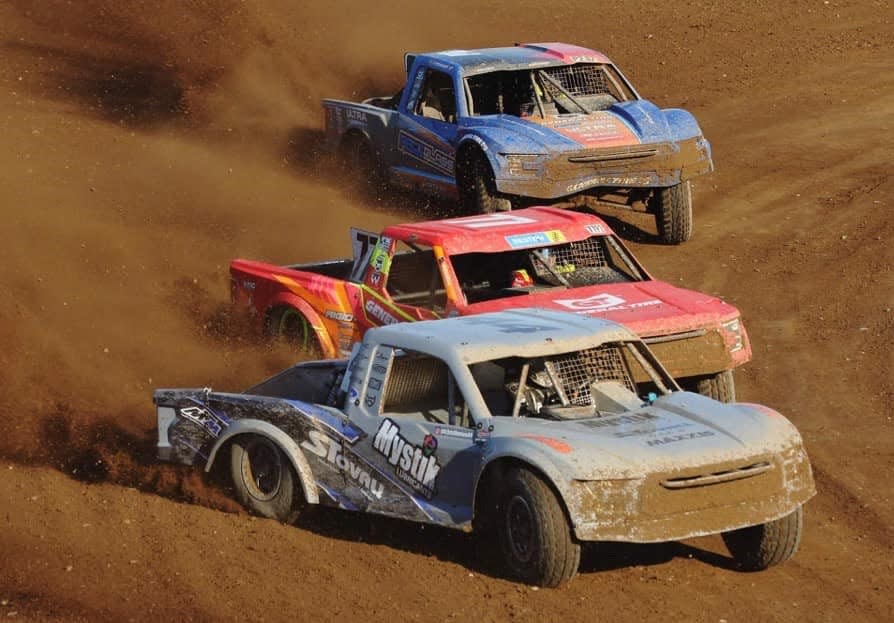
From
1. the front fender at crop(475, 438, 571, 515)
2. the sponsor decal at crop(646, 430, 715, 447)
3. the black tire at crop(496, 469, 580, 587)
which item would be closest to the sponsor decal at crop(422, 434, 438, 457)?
the front fender at crop(475, 438, 571, 515)

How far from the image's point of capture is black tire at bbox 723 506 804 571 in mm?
Answer: 8828

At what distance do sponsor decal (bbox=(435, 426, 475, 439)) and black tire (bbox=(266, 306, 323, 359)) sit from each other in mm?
3941

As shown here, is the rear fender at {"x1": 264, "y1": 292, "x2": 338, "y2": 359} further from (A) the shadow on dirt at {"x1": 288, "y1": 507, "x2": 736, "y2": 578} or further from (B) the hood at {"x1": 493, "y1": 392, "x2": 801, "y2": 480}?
(B) the hood at {"x1": 493, "y1": 392, "x2": 801, "y2": 480}

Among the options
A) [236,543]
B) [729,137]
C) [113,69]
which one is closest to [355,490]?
[236,543]

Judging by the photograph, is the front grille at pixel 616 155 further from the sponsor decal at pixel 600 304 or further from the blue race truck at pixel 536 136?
the sponsor decal at pixel 600 304

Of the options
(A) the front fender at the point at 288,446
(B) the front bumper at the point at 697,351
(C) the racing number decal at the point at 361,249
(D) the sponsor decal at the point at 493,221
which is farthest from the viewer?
(C) the racing number decal at the point at 361,249

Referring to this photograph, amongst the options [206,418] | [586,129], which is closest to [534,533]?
[206,418]

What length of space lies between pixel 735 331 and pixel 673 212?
545 cm

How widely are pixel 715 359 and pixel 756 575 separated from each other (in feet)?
8.63

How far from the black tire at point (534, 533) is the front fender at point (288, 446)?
1343mm

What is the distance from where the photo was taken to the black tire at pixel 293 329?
12.9m

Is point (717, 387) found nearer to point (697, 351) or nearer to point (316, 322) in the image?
point (697, 351)

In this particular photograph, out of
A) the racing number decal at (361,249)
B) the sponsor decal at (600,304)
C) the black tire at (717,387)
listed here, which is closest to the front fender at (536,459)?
the sponsor decal at (600,304)

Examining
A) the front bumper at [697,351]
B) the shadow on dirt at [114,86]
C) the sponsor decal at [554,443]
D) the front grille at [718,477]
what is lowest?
the front grille at [718,477]
